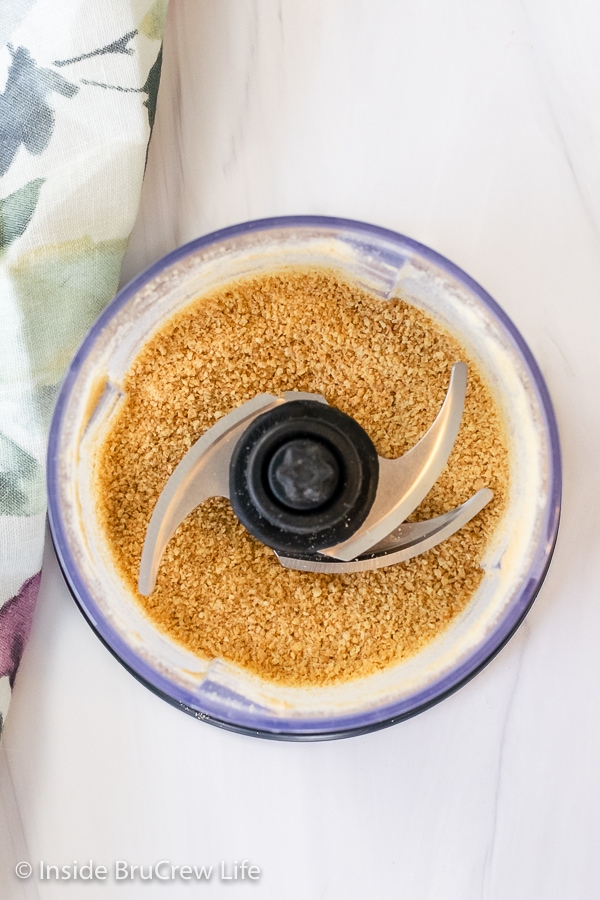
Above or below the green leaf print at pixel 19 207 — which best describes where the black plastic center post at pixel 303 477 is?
below

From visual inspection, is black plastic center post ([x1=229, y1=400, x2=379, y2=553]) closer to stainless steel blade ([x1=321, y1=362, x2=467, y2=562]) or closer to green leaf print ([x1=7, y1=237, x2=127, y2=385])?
stainless steel blade ([x1=321, y1=362, x2=467, y2=562])

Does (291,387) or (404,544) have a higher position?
(291,387)

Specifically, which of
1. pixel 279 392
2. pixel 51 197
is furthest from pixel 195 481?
pixel 51 197

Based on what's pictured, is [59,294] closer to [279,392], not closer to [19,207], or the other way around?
[19,207]

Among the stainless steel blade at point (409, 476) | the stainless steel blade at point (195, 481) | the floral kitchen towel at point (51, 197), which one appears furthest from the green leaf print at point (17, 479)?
the stainless steel blade at point (409, 476)

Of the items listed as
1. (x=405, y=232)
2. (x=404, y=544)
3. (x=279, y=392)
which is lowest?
(x=404, y=544)

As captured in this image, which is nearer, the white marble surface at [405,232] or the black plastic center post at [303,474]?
the black plastic center post at [303,474]

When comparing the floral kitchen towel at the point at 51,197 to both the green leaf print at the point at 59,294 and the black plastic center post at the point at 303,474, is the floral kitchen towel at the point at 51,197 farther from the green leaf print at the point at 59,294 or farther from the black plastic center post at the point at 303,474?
the black plastic center post at the point at 303,474
